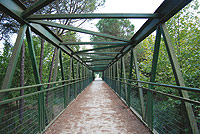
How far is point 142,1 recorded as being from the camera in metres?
5.49

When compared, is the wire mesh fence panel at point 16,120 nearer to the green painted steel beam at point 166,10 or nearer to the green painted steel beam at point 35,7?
the green painted steel beam at point 35,7

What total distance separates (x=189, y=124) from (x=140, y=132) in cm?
110

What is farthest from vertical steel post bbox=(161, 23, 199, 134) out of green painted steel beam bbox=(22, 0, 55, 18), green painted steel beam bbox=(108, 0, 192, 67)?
green painted steel beam bbox=(22, 0, 55, 18)

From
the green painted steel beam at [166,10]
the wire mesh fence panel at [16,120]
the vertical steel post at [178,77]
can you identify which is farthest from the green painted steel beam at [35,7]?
the vertical steel post at [178,77]

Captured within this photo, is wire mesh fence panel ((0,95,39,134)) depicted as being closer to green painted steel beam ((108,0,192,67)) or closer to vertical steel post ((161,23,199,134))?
vertical steel post ((161,23,199,134))

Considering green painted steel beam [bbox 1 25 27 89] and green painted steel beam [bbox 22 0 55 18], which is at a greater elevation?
green painted steel beam [bbox 22 0 55 18]

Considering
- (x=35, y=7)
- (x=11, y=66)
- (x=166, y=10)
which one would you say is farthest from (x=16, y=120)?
(x=166, y=10)

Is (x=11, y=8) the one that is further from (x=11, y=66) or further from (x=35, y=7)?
(x=11, y=66)

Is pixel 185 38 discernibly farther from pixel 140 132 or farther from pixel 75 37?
pixel 75 37

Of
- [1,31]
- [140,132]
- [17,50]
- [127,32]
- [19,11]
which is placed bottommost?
[140,132]

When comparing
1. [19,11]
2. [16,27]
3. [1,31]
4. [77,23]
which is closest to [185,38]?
[77,23]

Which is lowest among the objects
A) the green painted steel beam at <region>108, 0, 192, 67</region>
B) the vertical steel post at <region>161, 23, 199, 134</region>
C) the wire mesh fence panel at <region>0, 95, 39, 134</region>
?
the wire mesh fence panel at <region>0, 95, 39, 134</region>

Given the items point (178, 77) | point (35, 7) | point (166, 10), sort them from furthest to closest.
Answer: point (166, 10) → point (35, 7) → point (178, 77)

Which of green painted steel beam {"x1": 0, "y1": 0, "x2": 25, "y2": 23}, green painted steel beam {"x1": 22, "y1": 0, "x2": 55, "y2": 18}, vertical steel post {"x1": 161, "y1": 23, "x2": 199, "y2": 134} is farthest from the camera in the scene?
green painted steel beam {"x1": 22, "y1": 0, "x2": 55, "y2": 18}
